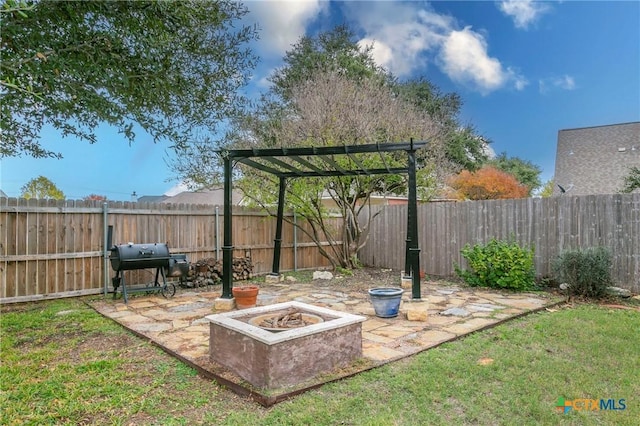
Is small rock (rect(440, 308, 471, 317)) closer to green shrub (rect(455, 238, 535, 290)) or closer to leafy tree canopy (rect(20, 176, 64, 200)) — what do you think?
green shrub (rect(455, 238, 535, 290))

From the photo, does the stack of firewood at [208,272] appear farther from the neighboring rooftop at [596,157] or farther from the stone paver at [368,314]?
the neighboring rooftop at [596,157]

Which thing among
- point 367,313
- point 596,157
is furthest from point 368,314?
point 596,157

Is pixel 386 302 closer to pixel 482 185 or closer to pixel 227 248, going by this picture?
pixel 227 248

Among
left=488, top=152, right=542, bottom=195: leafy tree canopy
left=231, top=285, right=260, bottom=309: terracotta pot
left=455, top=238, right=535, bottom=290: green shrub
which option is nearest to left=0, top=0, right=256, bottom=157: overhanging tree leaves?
left=231, top=285, right=260, bottom=309: terracotta pot

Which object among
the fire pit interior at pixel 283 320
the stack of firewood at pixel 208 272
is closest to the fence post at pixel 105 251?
the stack of firewood at pixel 208 272

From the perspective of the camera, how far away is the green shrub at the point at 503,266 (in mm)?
6387

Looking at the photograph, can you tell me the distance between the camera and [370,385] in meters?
2.79

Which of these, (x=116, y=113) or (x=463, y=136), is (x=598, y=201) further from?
(x=463, y=136)

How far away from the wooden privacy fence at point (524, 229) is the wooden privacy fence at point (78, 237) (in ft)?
12.1

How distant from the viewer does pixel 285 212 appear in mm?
→ 9070

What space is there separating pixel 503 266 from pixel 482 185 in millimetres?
11093

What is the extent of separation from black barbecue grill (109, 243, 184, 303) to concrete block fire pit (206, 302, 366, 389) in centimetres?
305

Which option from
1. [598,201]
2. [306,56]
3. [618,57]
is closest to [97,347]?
[598,201]

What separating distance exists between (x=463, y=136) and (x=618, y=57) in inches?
280
